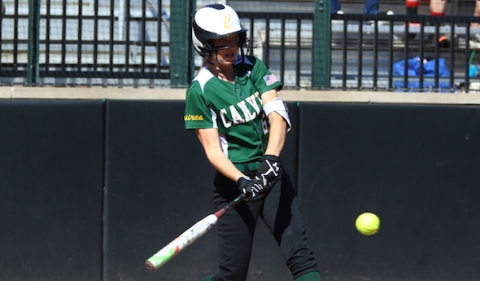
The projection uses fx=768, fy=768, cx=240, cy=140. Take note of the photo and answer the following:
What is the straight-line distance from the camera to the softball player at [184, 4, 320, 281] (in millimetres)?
4406

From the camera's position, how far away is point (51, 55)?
281 inches

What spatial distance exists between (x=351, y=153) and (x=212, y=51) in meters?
2.41

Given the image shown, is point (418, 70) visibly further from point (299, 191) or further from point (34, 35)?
point (34, 35)

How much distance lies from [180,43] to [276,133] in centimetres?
277

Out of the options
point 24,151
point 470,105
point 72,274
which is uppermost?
point 470,105

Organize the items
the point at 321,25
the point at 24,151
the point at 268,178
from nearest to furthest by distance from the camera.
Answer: the point at 268,178
the point at 24,151
the point at 321,25

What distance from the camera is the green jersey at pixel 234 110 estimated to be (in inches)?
177

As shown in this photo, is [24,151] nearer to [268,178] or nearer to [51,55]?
[51,55]

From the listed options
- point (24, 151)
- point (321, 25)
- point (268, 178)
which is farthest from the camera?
point (321, 25)

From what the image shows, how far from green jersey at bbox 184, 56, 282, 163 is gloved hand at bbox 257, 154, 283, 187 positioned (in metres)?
0.22

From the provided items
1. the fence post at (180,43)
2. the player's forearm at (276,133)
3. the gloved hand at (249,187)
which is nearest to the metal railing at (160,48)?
the fence post at (180,43)

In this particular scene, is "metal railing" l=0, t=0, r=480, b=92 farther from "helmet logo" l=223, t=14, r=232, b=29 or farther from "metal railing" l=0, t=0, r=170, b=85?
"helmet logo" l=223, t=14, r=232, b=29

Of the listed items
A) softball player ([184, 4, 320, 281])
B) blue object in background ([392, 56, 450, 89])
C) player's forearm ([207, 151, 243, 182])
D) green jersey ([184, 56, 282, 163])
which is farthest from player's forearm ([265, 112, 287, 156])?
blue object in background ([392, 56, 450, 89])

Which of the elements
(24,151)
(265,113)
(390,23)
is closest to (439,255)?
(390,23)
